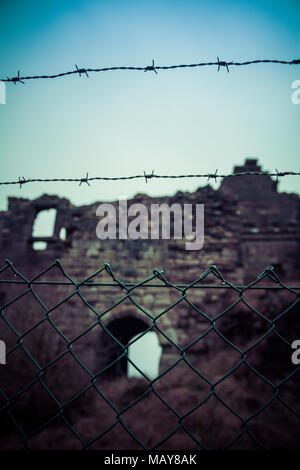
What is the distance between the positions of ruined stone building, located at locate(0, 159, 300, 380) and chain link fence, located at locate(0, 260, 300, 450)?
33mm

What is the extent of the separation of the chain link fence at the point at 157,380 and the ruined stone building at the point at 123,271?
0.11ft

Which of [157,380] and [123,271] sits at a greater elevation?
[123,271]

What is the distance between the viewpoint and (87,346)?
6230 millimetres

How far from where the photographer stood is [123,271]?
6719mm

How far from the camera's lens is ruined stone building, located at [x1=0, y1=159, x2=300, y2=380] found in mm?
6117

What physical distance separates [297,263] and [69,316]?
7.44 metres

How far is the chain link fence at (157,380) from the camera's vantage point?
A: 3.47m

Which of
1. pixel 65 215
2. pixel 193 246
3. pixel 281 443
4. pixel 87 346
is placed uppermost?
pixel 65 215

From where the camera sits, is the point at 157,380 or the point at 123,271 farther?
the point at 123,271

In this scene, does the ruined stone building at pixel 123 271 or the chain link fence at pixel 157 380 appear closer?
the chain link fence at pixel 157 380

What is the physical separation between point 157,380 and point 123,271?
2538 mm

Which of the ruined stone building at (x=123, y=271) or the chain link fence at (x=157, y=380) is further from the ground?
the ruined stone building at (x=123, y=271)
